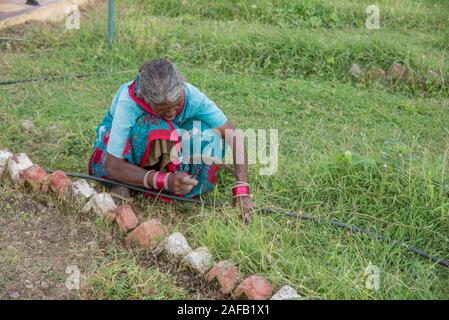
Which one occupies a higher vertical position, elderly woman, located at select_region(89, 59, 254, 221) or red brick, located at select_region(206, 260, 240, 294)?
elderly woman, located at select_region(89, 59, 254, 221)

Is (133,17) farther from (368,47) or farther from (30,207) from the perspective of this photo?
(30,207)

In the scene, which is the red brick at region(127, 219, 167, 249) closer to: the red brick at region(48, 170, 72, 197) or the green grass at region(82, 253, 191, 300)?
the green grass at region(82, 253, 191, 300)

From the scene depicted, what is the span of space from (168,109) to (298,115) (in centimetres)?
200

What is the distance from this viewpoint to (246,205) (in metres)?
3.58

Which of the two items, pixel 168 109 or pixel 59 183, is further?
pixel 59 183

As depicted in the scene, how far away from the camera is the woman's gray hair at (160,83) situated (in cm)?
324

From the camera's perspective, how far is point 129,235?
11.0ft

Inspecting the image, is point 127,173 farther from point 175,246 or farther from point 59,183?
point 175,246

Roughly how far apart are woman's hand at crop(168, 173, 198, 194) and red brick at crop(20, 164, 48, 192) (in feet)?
2.53

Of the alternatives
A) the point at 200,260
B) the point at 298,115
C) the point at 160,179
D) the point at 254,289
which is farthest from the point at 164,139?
the point at 298,115

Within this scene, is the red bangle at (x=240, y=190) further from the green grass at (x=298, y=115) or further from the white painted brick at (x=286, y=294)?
the white painted brick at (x=286, y=294)

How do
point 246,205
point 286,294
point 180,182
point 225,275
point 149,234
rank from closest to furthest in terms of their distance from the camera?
point 286,294, point 225,275, point 149,234, point 180,182, point 246,205

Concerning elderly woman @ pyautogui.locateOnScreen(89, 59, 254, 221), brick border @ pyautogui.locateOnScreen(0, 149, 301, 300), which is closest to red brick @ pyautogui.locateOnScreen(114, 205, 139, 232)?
brick border @ pyautogui.locateOnScreen(0, 149, 301, 300)

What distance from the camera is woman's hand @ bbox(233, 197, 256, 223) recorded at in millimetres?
3521
